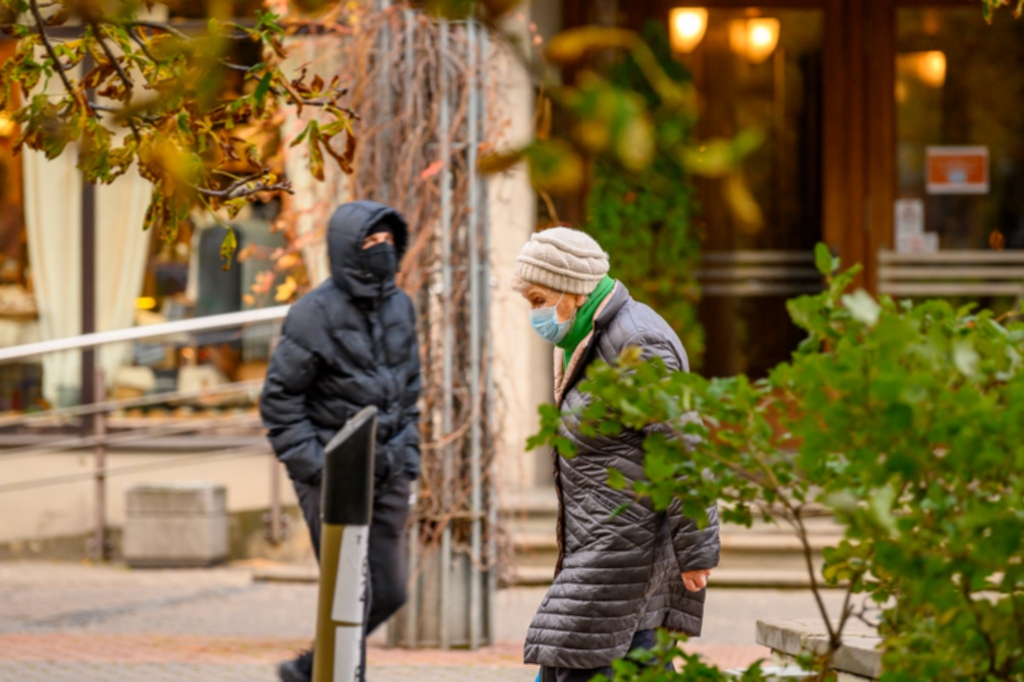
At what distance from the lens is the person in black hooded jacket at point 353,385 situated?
5.42 meters

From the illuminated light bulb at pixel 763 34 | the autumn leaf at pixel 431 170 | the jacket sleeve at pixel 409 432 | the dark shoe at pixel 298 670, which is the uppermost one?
the illuminated light bulb at pixel 763 34

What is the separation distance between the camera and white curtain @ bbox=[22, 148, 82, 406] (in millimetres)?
10516

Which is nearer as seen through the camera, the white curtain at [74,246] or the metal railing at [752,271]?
the white curtain at [74,246]

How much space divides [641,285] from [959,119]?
2547 mm

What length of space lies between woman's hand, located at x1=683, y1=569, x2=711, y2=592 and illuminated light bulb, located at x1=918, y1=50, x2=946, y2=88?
7192 mm

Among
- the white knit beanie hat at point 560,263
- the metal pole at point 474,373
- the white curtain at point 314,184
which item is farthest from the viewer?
the white curtain at point 314,184

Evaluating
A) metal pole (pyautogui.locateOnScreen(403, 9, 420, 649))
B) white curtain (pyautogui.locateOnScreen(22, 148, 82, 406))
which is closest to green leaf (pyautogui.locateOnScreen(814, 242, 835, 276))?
metal pole (pyautogui.locateOnScreen(403, 9, 420, 649))

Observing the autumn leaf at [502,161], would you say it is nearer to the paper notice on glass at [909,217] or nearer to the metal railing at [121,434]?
the metal railing at [121,434]

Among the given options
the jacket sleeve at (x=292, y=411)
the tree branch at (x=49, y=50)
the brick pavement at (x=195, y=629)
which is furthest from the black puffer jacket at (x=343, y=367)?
the tree branch at (x=49, y=50)

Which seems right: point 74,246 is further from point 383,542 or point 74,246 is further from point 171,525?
point 383,542

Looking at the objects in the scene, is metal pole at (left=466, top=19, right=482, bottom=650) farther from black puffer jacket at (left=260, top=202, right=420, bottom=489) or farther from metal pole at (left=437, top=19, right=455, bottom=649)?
black puffer jacket at (left=260, top=202, right=420, bottom=489)

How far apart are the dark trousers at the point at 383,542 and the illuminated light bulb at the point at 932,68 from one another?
6231mm

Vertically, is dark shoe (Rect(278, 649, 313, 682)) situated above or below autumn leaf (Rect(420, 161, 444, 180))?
below

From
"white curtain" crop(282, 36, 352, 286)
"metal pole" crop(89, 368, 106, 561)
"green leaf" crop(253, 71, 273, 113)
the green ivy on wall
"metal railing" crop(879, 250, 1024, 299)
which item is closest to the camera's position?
"green leaf" crop(253, 71, 273, 113)
